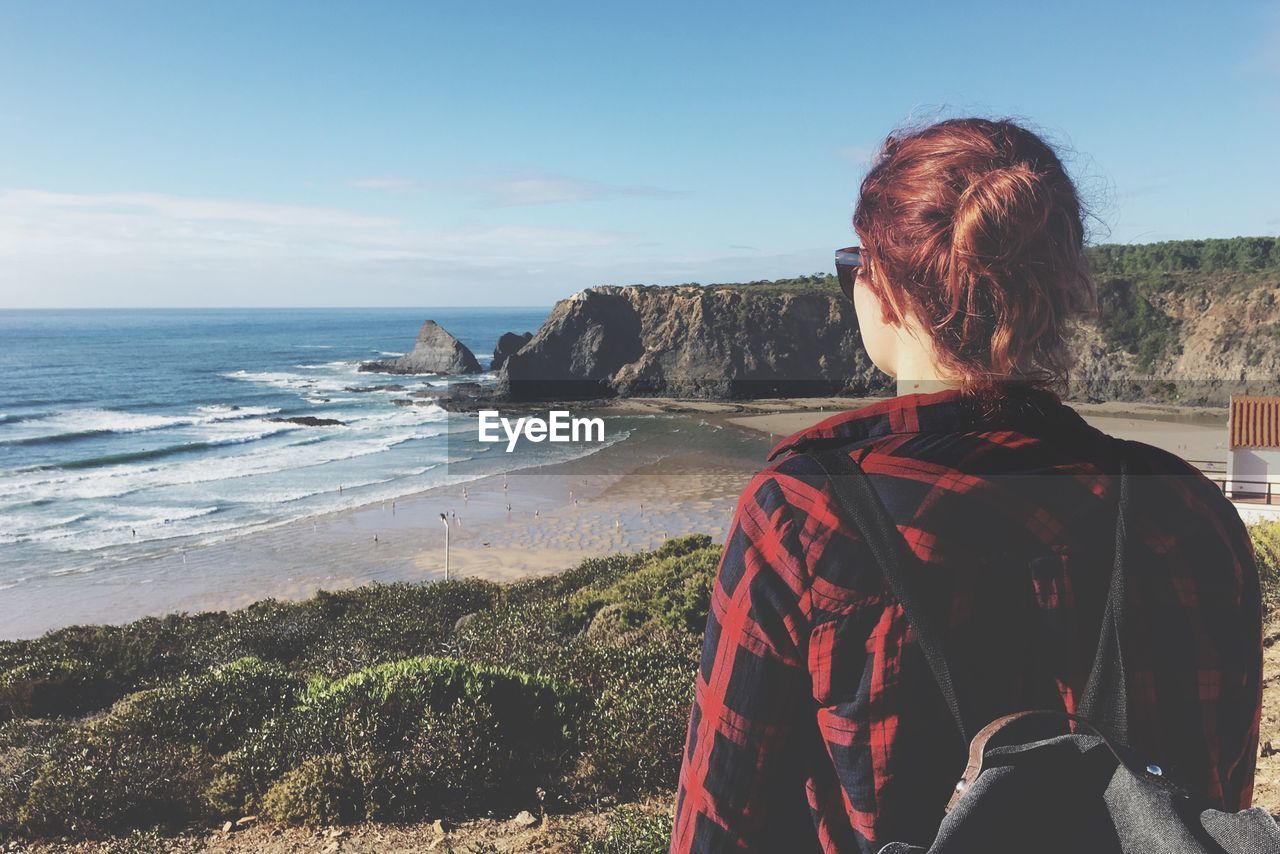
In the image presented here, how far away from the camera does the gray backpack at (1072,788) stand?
956 mm

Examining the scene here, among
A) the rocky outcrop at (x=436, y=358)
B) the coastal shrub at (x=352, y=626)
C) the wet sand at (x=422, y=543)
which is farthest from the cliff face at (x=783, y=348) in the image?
the coastal shrub at (x=352, y=626)

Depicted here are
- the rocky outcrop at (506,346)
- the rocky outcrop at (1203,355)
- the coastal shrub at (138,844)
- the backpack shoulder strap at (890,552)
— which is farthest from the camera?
the rocky outcrop at (506,346)

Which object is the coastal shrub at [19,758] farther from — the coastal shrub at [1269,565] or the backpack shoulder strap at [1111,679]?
the coastal shrub at [1269,565]

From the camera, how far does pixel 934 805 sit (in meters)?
1.17

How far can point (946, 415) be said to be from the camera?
1.23m

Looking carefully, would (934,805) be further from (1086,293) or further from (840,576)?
(1086,293)

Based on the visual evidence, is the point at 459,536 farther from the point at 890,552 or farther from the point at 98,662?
the point at 890,552

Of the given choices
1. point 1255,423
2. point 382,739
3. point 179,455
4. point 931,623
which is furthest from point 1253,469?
point 179,455

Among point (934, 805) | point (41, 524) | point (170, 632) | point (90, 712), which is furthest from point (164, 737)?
point (41, 524)

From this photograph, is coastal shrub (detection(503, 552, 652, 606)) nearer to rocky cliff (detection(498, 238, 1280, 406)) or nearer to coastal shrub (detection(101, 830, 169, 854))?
coastal shrub (detection(101, 830, 169, 854))

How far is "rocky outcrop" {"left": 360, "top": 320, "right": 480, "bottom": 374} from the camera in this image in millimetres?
76188

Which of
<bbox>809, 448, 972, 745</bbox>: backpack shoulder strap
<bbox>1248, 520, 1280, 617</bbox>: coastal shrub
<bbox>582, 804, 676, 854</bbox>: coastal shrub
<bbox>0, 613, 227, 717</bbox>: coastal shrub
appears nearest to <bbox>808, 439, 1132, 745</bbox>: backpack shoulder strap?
<bbox>809, 448, 972, 745</bbox>: backpack shoulder strap

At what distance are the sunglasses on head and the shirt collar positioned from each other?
25 centimetres

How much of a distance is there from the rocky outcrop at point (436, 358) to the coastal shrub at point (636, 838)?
73407mm
